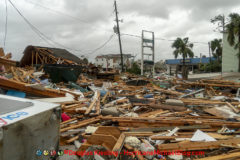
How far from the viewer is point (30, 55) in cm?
1585

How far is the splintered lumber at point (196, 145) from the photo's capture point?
2836mm

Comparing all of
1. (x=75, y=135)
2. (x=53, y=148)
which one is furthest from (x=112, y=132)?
(x=53, y=148)

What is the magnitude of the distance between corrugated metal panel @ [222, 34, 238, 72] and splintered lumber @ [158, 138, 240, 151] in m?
23.3

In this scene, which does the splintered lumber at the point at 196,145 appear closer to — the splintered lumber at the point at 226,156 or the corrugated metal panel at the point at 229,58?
the splintered lumber at the point at 226,156

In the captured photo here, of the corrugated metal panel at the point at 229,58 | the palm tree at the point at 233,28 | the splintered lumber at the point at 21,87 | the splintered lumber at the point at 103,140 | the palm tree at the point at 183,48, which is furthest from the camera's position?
the palm tree at the point at 183,48

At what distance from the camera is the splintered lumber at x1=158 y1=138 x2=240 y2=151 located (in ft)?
9.30

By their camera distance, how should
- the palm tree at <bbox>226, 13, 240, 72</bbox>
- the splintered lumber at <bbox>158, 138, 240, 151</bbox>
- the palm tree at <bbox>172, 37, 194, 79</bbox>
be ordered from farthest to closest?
the palm tree at <bbox>172, 37, 194, 79</bbox>, the palm tree at <bbox>226, 13, 240, 72</bbox>, the splintered lumber at <bbox>158, 138, 240, 151</bbox>

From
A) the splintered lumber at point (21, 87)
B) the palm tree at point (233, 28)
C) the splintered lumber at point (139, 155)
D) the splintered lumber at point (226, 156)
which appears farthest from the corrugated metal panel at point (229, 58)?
the splintered lumber at point (21, 87)

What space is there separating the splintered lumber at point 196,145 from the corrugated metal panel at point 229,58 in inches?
917

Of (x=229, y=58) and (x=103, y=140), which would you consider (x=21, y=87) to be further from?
(x=229, y=58)

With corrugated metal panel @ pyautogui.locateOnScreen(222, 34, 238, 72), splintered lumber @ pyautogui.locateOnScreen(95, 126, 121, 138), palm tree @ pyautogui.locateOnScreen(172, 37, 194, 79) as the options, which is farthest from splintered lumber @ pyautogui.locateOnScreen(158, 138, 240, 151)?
palm tree @ pyautogui.locateOnScreen(172, 37, 194, 79)

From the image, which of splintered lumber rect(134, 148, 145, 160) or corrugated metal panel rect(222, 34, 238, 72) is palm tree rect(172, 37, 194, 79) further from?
splintered lumber rect(134, 148, 145, 160)

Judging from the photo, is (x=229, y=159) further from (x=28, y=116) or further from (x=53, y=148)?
(x=28, y=116)

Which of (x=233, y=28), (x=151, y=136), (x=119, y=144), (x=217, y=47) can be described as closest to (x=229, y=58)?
(x=233, y=28)
